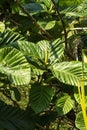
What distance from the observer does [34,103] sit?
30.9 inches

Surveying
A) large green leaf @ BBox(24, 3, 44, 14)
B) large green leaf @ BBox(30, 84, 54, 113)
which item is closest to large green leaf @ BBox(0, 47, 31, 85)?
large green leaf @ BBox(30, 84, 54, 113)

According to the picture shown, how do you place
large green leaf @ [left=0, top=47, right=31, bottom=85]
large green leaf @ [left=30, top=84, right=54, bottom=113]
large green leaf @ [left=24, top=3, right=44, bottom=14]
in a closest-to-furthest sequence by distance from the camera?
large green leaf @ [left=0, top=47, right=31, bottom=85] < large green leaf @ [left=30, top=84, right=54, bottom=113] < large green leaf @ [left=24, top=3, right=44, bottom=14]

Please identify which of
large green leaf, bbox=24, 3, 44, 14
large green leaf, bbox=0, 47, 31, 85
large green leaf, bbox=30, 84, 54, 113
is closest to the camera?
large green leaf, bbox=0, 47, 31, 85

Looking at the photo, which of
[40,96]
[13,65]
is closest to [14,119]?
[40,96]

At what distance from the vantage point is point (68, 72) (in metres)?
0.74

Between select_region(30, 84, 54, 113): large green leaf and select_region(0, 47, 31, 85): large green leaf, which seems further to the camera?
select_region(30, 84, 54, 113): large green leaf

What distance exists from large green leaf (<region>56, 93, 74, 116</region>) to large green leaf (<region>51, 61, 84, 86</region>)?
122 mm

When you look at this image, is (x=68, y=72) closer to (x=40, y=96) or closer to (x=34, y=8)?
(x=40, y=96)

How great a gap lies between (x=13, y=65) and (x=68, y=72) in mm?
122

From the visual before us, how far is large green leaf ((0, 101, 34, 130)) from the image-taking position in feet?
2.76

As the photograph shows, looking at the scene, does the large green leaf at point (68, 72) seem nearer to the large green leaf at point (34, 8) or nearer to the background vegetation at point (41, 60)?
the background vegetation at point (41, 60)

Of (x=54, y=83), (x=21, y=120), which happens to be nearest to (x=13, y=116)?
(x=21, y=120)

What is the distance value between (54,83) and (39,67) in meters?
0.12

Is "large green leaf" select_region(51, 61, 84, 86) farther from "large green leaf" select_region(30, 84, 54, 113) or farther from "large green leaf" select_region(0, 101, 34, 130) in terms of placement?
"large green leaf" select_region(0, 101, 34, 130)
